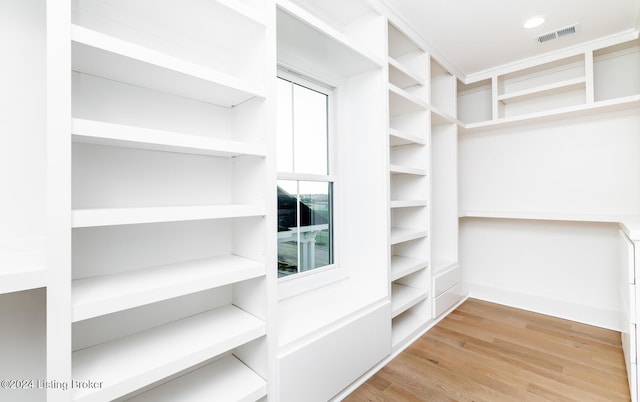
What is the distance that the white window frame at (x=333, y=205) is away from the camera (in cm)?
200

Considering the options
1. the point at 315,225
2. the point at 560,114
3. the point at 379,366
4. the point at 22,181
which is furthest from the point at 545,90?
the point at 22,181

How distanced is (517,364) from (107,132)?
107 inches

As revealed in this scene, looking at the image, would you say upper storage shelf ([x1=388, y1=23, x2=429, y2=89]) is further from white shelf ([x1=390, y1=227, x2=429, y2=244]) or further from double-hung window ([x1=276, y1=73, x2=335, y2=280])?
white shelf ([x1=390, y1=227, x2=429, y2=244])

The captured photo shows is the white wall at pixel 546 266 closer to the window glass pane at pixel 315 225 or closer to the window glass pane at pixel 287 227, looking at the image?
the window glass pane at pixel 315 225

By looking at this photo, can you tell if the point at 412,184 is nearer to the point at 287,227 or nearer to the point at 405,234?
the point at 405,234

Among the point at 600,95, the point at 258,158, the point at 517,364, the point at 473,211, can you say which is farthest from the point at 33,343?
the point at 600,95

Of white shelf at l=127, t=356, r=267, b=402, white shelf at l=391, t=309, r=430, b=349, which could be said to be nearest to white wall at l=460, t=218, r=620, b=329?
white shelf at l=391, t=309, r=430, b=349

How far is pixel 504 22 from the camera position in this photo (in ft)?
7.59

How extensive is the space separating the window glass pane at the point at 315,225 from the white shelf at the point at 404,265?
0.51 m

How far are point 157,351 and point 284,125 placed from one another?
146 cm

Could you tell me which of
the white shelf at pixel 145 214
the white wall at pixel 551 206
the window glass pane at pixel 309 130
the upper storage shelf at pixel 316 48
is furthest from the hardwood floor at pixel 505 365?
the upper storage shelf at pixel 316 48

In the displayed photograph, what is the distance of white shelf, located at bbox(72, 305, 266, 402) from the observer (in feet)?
3.12

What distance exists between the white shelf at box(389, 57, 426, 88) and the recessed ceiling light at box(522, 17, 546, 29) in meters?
0.85

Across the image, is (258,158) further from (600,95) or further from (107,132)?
(600,95)
